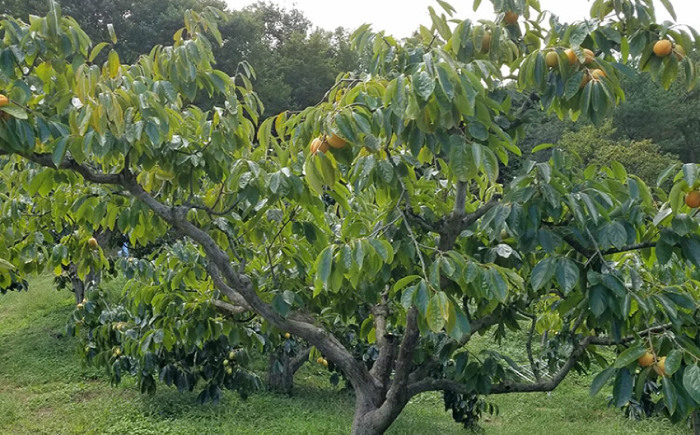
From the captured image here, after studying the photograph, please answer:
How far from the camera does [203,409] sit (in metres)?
6.64

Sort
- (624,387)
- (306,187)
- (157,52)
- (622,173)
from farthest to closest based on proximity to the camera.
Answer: (157,52)
(306,187)
(622,173)
(624,387)

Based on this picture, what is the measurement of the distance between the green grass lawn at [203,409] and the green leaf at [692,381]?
4.86 meters

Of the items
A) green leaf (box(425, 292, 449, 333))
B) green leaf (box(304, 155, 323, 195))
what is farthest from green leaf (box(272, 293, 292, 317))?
green leaf (box(425, 292, 449, 333))

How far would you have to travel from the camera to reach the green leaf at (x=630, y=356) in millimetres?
1689

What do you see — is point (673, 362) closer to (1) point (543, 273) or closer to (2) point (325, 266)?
(1) point (543, 273)

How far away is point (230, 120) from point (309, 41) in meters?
21.3

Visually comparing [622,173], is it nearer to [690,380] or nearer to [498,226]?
[498,226]

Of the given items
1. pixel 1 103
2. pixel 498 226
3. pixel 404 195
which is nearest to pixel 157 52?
pixel 1 103

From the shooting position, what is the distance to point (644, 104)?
21.2 m

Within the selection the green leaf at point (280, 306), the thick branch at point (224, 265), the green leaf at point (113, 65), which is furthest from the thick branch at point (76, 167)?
the green leaf at point (280, 306)

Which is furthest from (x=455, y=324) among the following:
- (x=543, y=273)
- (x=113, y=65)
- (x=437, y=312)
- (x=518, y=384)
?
(x=113, y=65)

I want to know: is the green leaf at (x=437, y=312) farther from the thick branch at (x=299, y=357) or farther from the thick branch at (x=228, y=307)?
the thick branch at (x=299, y=357)

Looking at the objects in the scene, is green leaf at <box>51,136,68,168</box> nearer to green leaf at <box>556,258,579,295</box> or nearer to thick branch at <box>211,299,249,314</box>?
thick branch at <box>211,299,249,314</box>

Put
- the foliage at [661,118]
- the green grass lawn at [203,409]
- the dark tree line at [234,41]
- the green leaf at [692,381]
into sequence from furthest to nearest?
the foliage at [661,118]
the dark tree line at [234,41]
the green grass lawn at [203,409]
the green leaf at [692,381]
